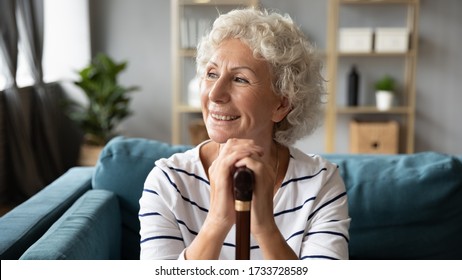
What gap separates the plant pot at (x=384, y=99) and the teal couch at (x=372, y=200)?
309 centimetres

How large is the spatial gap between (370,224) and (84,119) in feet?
10.6

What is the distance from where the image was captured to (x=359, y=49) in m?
5.08

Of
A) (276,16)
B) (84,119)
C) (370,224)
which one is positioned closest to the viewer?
(276,16)

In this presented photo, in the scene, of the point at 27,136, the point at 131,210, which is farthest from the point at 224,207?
the point at 27,136

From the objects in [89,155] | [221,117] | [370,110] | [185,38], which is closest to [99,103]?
[89,155]

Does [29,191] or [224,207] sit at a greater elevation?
[224,207]

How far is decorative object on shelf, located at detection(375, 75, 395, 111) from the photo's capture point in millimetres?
5105

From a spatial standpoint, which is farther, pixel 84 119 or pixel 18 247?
pixel 84 119

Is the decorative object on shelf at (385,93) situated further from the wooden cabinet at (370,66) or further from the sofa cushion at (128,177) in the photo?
the sofa cushion at (128,177)

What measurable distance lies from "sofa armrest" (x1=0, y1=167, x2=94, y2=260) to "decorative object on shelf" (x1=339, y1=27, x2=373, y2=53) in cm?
331

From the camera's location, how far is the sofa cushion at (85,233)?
4.56 ft
